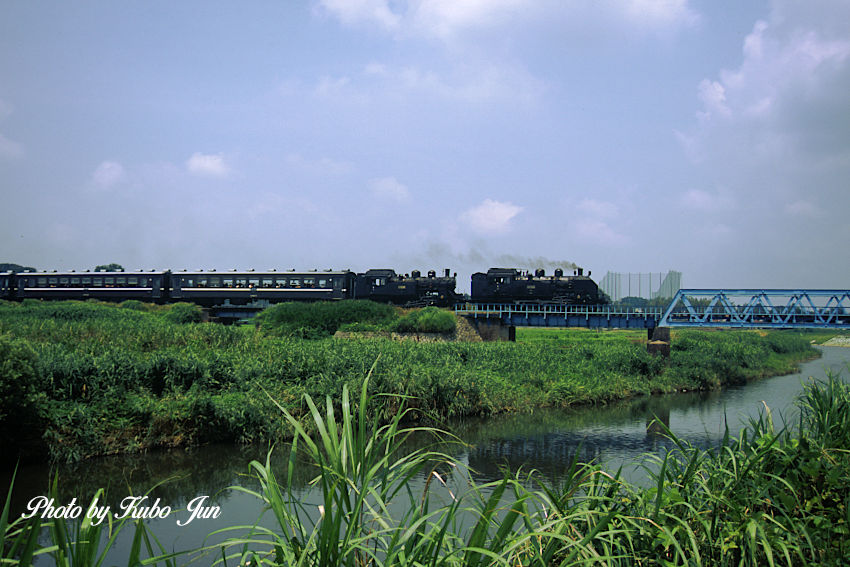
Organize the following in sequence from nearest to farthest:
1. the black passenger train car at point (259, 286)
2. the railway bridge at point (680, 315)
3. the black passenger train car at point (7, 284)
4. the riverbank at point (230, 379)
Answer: the riverbank at point (230, 379), the railway bridge at point (680, 315), the black passenger train car at point (259, 286), the black passenger train car at point (7, 284)

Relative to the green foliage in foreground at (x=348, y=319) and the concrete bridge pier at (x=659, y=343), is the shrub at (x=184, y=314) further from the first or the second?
the concrete bridge pier at (x=659, y=343)

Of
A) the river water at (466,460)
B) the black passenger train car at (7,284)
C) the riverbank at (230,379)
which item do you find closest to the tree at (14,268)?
the black passenger train car at (7,284)

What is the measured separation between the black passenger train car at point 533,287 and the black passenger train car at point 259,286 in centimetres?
954

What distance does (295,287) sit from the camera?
4162cm

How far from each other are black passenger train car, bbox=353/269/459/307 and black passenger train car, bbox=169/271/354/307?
1.20 metres

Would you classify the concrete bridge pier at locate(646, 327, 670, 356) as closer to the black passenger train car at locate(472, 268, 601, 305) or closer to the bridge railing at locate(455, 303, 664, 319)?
the bridge railing at locate(455, 303, 664, 319)

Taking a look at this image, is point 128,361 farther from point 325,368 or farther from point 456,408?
point 456,408

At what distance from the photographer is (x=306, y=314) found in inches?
1350

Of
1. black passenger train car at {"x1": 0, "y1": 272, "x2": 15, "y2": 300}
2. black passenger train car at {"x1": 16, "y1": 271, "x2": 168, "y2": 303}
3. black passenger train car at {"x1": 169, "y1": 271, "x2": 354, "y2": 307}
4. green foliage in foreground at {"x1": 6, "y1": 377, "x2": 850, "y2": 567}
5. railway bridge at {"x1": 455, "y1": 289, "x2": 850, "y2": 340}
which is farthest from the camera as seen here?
black passenger train car at {"x1": 0, "y1": 272, "x2": 15, "y2": 300}

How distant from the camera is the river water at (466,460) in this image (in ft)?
31.7

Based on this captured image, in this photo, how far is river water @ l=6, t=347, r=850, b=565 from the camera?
380 inches

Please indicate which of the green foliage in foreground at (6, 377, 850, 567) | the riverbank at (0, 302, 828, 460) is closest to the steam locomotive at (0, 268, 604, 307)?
the riverbank at (0, 302, 828, 460)

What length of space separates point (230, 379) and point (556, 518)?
13.2 m

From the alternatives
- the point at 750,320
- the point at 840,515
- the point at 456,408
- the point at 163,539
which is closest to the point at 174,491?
the point at 163,539
